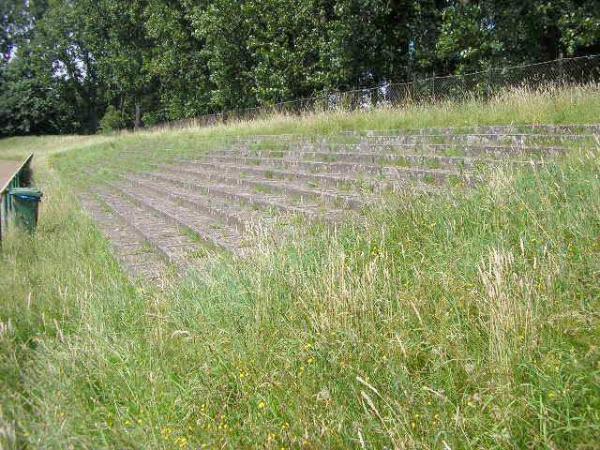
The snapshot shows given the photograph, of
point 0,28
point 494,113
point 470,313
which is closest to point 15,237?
point 470,313

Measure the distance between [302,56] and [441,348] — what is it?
21.5 m

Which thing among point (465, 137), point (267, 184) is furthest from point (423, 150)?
point (267, 184)

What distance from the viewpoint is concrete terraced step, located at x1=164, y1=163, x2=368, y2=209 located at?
716 centimetres

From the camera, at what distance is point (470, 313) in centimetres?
298

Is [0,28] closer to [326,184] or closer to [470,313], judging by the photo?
[326,184]

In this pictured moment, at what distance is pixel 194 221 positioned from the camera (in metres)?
8.32

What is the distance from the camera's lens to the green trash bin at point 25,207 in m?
9.09

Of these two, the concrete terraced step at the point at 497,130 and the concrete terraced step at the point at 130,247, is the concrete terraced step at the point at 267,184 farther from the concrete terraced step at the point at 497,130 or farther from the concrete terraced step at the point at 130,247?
the concrete terraced step at the point at 497,130

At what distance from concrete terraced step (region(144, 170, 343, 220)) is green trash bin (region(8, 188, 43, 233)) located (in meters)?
3.14

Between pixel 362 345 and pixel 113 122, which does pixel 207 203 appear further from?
pixel 113 122

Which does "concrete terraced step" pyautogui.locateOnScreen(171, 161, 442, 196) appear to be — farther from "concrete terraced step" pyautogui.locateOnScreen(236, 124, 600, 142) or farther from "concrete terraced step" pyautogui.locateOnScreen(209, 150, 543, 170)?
"concrete terraced step" pyautogui.locateOnScreen(236, 124, 600, 142)

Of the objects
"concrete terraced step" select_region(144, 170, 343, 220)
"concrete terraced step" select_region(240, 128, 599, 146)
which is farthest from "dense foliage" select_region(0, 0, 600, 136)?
"concrete terraced step" select_region(144, 170, 343, 220)

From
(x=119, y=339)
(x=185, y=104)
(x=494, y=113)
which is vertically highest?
(x=185, y=104)

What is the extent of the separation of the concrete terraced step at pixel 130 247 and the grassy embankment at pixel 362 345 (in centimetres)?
123
